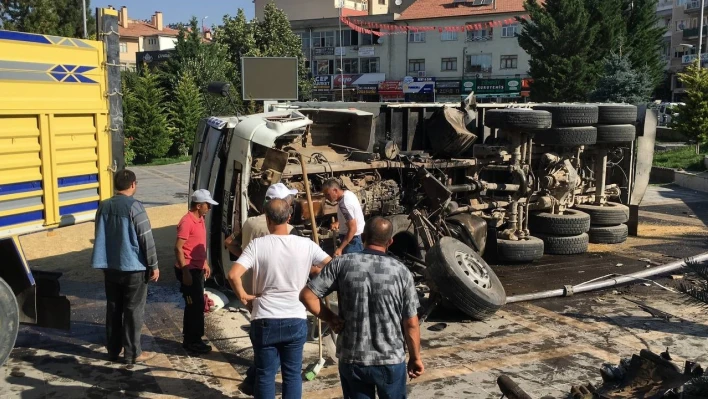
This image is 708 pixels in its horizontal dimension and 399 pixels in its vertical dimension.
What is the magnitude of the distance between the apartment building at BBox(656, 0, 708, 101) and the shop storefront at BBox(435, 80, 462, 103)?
60.8 ft

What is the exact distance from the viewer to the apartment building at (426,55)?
50.8 m

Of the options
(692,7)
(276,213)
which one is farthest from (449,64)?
(276,213)

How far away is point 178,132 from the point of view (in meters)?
28.3

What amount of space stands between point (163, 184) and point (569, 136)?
40.3 feet

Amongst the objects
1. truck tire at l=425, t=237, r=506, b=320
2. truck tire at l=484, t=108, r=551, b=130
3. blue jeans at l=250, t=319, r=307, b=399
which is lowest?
truck tire at l=425, t=237, r=506, b=320

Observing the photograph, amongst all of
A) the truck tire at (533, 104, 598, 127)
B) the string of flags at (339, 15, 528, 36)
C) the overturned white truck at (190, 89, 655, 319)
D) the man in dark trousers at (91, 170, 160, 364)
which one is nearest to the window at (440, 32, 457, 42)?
the string of flags at (339, 15, 528, 36)

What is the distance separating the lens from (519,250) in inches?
382

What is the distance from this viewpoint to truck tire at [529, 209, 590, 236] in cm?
1043

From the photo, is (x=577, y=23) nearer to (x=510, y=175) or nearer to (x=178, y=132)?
(x=178, y=132)

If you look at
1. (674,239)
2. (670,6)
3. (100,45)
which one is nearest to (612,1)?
(674,239)

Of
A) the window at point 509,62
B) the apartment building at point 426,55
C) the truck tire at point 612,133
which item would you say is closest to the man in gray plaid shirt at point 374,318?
the truck tire at point 612,133

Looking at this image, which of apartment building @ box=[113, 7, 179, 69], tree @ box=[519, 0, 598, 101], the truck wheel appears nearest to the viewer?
the truck wheel

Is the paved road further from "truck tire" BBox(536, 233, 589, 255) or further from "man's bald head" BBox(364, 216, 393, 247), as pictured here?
"man's bald head" BBox(364, 216, 393, 247)

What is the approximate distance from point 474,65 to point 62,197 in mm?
49700
